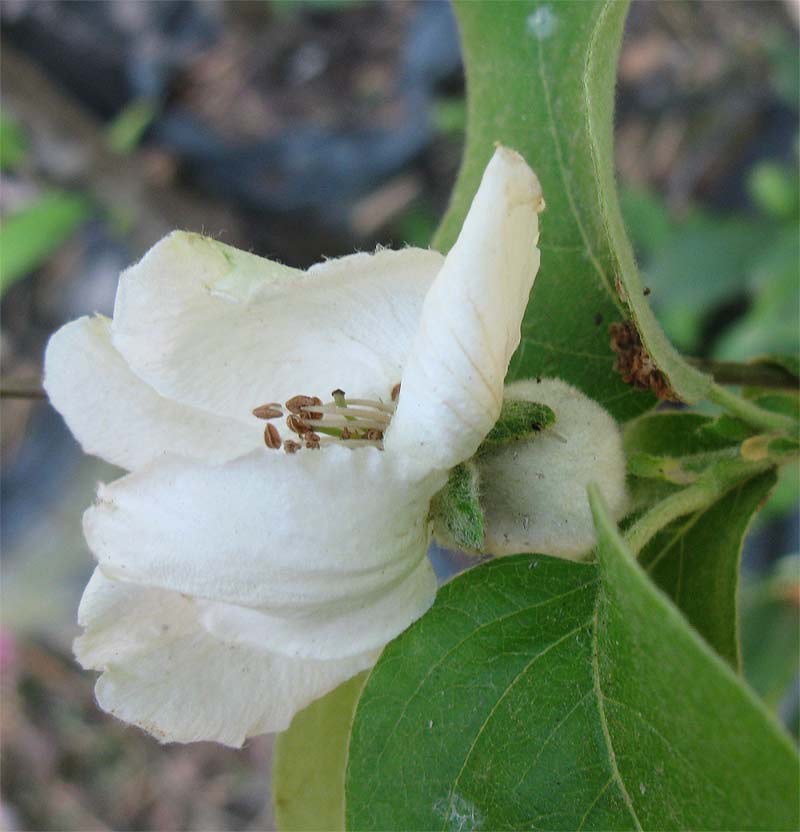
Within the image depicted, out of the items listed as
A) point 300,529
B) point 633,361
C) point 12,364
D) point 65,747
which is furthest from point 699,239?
point 65,747

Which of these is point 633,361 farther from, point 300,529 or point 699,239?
point 699,239

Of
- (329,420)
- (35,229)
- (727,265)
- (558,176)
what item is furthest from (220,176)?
(329,420)

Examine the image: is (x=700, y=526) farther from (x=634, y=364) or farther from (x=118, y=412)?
(x=118, y=412)

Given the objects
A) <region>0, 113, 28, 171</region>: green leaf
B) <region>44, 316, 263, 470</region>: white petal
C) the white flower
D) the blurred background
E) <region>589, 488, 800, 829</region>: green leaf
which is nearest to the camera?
<region>589, 488, 800, 829</region>: green leaf

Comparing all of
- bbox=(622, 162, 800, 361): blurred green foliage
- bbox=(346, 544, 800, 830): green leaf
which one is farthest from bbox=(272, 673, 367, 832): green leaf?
bbox=(622, 162, 800, 361): blurred green foliage

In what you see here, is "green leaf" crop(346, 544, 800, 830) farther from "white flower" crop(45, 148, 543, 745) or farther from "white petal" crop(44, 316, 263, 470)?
"white petal" crop(44, 316, 263, 470)
